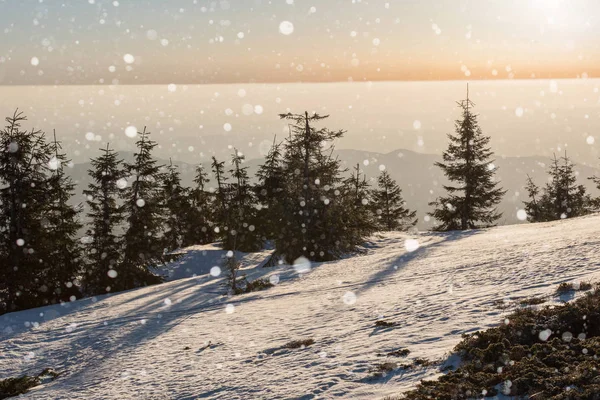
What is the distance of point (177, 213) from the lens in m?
49.4

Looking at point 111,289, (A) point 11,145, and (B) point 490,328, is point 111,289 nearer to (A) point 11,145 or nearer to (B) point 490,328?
(A) point 11,145

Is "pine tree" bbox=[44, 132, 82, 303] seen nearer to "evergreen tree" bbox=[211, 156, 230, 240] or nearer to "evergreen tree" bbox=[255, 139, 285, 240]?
"evergreen tree" bbox=[211, 156, 230, 240]

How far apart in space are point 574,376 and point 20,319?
2119 cm

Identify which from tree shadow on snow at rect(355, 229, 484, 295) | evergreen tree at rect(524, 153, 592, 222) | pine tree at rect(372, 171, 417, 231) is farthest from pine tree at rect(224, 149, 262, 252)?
evergreen tree at rect(524, 153, 592, 222)

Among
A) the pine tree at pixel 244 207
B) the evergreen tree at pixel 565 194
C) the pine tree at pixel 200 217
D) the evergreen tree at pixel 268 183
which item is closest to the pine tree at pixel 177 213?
the pine tree at pixel 200 217

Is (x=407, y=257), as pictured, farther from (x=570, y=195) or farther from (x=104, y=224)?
(x=570, y=195)

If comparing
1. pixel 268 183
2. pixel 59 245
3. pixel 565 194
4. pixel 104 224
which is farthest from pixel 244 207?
pixel 565 194

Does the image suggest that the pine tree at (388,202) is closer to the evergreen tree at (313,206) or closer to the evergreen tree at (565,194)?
the evergreen tree at (565,194)

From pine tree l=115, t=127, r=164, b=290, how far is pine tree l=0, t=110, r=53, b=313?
5.86 meters

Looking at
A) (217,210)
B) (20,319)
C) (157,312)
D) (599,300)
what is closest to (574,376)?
(599,300)

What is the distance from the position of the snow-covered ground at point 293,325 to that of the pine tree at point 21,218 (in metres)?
5.24

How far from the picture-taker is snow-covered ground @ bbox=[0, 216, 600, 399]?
32.4 feet

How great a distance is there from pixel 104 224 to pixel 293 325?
2197 centimetres

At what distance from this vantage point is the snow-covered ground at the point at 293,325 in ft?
32.4
